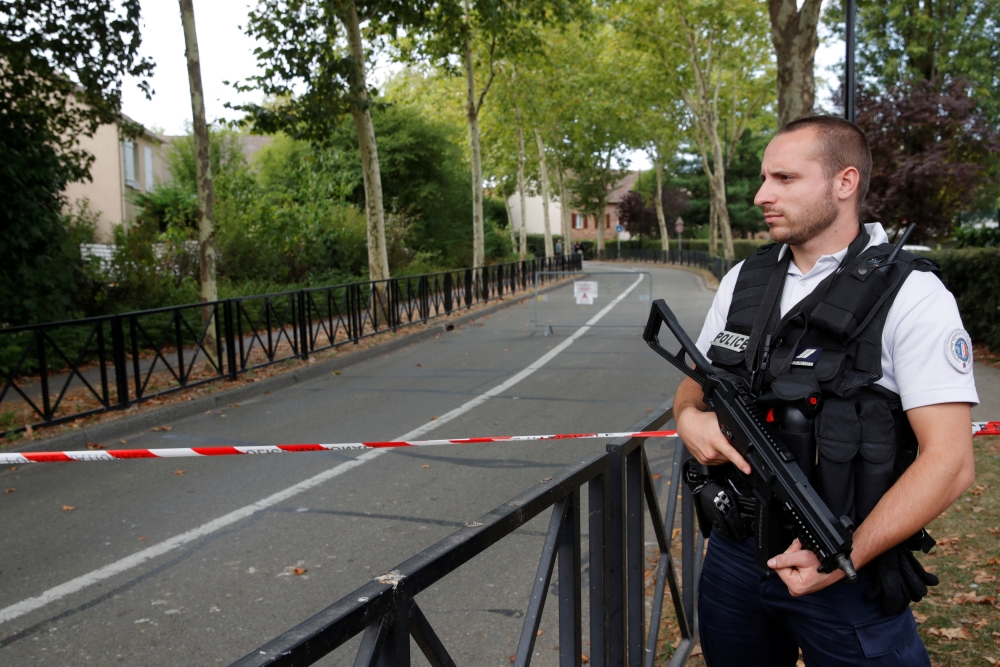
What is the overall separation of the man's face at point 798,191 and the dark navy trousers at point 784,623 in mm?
821

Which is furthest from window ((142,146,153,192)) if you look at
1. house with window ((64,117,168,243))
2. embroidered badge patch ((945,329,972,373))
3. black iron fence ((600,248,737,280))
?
embroidered badge patch ((945,329,972,373))

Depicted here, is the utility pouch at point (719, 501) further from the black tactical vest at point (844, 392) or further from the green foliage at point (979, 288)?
the green foliage at point (979, 288)

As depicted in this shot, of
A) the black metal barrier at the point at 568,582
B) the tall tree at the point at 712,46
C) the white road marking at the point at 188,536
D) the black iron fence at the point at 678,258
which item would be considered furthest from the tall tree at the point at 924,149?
the black metal barrier at the point at 568,582

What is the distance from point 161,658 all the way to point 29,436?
534cm

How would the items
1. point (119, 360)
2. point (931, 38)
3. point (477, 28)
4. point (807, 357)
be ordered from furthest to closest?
1. point (931, 38)
2. point (477, 28)
3. point (119, 360)
4. point (807, 357)

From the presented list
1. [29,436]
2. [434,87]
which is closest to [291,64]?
[29,436]

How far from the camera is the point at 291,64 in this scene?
15469mm

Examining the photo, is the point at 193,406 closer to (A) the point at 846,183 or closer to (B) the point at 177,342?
(B) the point at 177,342

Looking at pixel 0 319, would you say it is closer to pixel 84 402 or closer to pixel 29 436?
pixel 84 402

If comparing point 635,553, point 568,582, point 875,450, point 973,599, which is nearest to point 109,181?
point 973,599

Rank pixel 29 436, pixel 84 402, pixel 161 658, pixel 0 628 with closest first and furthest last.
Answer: pixel 161 658
pixel 0 628
pixel 29 436
pixel 84 402

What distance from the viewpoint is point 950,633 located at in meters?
3.99

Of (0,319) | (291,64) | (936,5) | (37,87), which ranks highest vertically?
(936,5)

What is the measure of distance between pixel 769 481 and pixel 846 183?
78 cm
